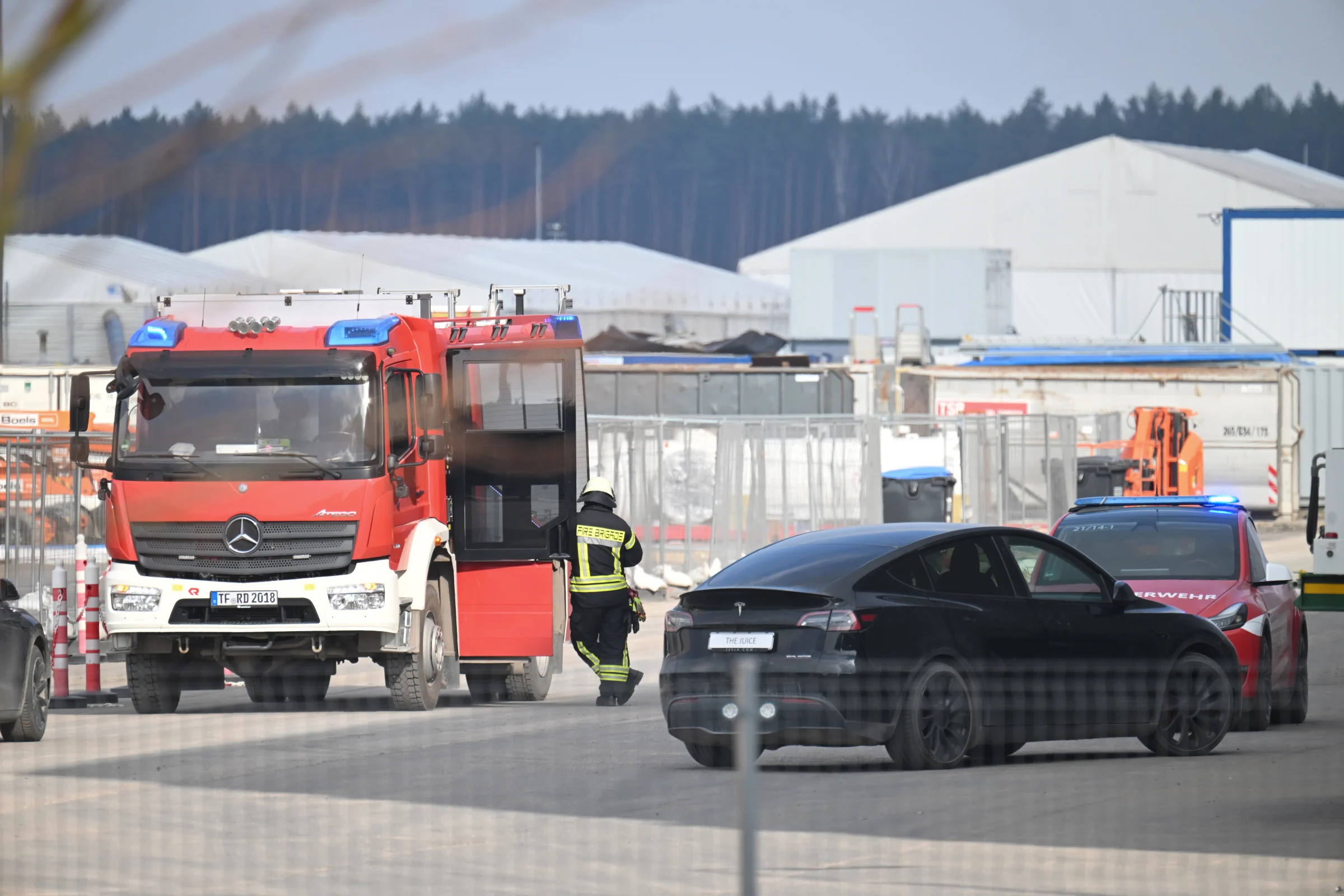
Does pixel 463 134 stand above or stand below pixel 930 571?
above

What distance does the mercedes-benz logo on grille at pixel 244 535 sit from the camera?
14.3 meters

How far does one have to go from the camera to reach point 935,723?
420 inches

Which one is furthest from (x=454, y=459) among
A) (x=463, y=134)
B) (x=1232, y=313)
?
(x=1232, y=313)

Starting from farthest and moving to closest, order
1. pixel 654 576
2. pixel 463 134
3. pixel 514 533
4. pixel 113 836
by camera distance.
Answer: pixel 654 576
pixel 514 533
pixel 113 836
pixel 463 134

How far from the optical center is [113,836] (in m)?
9.07

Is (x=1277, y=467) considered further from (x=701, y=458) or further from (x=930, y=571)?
(x=930, y=571)

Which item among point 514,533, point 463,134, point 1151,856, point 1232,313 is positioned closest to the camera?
point 463,134

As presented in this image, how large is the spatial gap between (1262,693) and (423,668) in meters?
6.20

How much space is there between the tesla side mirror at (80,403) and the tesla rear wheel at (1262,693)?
837 centimetres

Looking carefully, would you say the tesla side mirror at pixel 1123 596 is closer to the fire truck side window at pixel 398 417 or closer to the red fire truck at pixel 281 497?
the red fire truck at pixel 281 497

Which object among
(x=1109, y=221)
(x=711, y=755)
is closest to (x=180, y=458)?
(x=711, y=755)

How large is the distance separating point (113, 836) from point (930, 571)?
4.59 m

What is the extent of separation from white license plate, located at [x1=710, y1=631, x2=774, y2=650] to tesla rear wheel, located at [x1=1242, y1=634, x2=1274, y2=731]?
13.7 ft

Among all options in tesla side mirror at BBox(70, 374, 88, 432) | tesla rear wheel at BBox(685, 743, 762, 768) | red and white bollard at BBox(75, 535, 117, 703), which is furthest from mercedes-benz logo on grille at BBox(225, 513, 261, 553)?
tesla rear wheel at BBox(685, 743, 762, 768)
